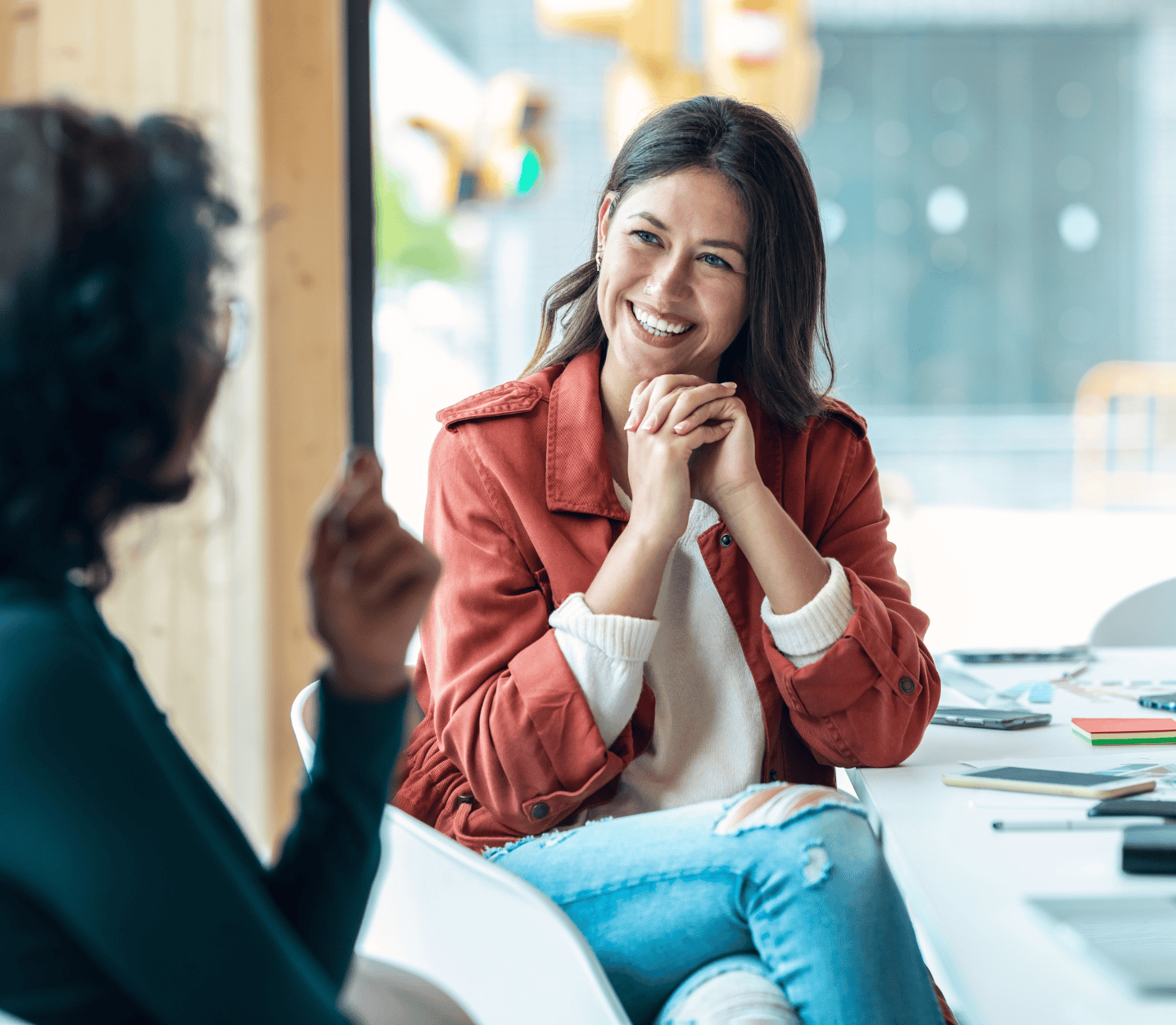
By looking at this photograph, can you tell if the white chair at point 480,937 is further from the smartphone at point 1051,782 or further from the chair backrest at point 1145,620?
the chair backrest at point 1145,620

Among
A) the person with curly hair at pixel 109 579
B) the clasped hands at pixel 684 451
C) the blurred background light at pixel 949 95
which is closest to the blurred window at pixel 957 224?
the blurred background light at pixel 949 95

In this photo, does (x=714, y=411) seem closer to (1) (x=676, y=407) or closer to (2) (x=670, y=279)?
(1) (x=676, y=407)

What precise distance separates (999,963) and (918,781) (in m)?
0.44

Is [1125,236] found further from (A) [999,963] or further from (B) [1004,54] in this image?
(A) [999,963]

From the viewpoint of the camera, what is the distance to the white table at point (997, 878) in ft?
1.96

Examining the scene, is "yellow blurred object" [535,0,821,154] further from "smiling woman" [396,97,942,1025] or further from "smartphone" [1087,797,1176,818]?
"smartphone" [1087,797,1176,818]

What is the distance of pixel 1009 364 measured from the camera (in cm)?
602

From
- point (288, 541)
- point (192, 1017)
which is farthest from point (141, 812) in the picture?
point (288, 541)

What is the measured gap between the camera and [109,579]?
628 mm

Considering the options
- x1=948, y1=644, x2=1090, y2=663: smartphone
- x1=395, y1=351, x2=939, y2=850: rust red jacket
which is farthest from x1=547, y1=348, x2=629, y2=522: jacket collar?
x1=948, y1=644, x2=1090, y2=663: smartphone

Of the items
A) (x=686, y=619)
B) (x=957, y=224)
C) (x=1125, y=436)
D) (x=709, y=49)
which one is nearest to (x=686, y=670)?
(x=686, y=619)

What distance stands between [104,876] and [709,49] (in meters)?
3.78

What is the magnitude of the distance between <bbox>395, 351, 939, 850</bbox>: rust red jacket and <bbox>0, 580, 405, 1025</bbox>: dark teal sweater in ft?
1.87

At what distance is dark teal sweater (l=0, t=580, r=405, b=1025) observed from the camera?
48 centimetres
